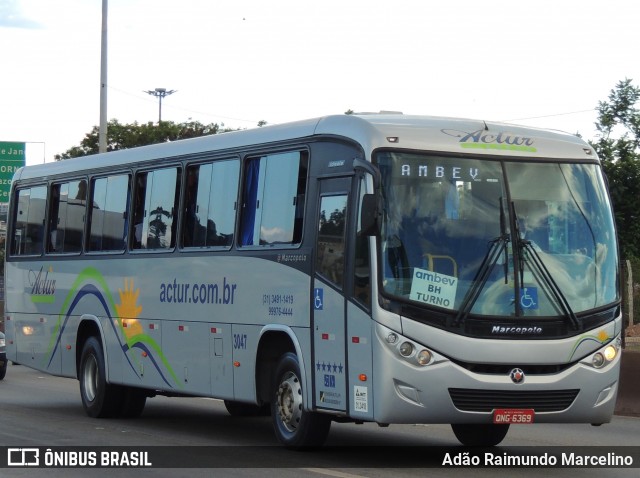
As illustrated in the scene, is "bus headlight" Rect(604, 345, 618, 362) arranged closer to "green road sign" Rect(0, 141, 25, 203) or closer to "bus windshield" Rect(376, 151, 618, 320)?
"bus windshield" Rect(376, 151, 618, 320)

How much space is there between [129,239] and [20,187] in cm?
439

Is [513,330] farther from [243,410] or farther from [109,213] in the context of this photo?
[109,213]

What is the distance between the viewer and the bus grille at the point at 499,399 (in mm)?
11828

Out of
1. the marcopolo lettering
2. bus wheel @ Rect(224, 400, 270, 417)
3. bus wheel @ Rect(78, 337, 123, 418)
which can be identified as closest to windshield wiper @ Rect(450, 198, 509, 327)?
the marcopolo lettering

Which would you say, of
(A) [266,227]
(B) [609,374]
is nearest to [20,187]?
(A) [266,227]

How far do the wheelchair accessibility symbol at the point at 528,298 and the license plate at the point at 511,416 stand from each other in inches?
A: 37.9

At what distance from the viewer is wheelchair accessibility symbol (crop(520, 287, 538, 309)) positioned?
39.7 ft

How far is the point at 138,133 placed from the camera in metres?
59.2

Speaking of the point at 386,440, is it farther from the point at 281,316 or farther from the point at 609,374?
the point at 609,374

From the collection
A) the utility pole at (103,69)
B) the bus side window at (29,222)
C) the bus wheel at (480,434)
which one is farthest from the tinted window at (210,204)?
the utility pole at (103,69)

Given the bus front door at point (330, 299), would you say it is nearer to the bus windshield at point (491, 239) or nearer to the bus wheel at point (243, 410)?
the bus windshield at point (491, 239)

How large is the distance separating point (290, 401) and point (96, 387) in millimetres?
5577

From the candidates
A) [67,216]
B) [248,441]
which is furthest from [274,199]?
[67,216]

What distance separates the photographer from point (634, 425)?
17781 millimetres
